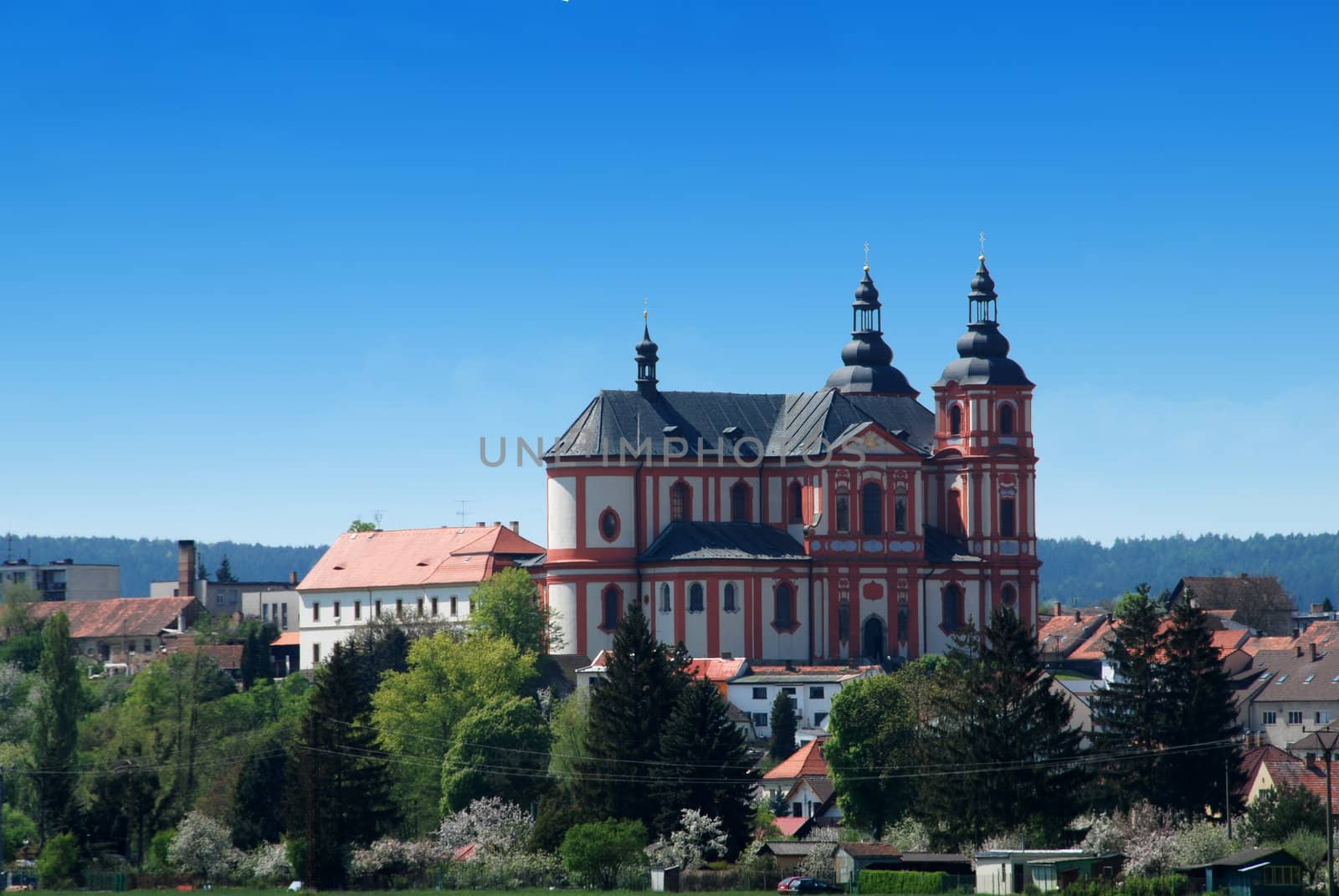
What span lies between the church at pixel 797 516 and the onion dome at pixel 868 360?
358 centimetres

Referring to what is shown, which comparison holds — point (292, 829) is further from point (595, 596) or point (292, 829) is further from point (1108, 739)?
point (595, 596)

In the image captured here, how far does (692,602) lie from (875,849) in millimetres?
35942

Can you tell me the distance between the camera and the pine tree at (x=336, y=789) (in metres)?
72.6

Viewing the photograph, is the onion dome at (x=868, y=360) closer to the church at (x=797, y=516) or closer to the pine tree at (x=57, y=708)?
the church at (x=797, y=516)

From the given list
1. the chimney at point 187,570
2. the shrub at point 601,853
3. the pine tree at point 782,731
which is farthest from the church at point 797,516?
the chimney at point 187,570

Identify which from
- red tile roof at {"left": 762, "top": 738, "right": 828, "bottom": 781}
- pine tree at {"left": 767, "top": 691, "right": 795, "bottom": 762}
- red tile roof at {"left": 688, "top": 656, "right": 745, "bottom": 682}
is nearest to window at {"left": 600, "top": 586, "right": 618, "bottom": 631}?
red tile roof at {"left": 688, "top": 656, "right": 745, "bottom": 682}

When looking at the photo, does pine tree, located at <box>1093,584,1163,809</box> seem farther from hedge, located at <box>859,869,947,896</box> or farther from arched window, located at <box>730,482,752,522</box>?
arched window, located at <box>730,482,752,522</box>

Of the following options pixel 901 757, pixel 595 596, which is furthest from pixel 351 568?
pixel 901 757

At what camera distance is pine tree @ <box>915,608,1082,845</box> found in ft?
224

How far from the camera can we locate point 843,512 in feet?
353

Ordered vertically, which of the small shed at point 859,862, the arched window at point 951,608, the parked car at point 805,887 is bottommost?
the parked car at point 805,887

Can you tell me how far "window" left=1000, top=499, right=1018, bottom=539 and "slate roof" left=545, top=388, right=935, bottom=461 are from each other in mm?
4212

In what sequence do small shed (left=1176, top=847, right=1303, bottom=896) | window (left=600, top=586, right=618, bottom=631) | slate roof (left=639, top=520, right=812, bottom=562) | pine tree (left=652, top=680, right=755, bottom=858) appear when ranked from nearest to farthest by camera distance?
small shed (left=1176, top=847, right=1303, bottom=896) < pine tree (left=652, top=680, right=755, bottom=858) < slate roof (left=639, top=520, right=812, bottom=562) < window (left=600, top=586, right=618, bottom=631)

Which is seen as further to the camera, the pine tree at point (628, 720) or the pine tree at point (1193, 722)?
the pine tree at point (628, 720)
